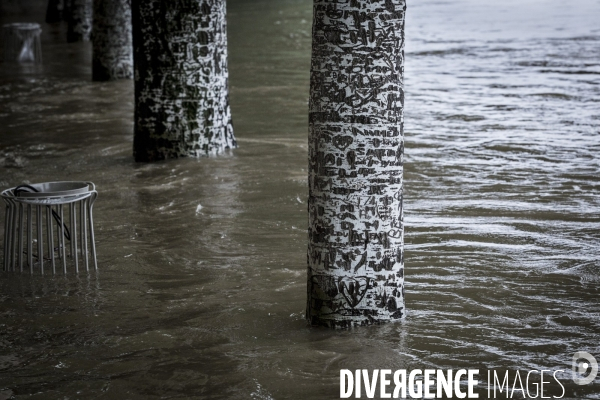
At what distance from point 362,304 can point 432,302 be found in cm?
69

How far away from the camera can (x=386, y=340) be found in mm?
5188

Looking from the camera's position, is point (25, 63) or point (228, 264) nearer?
point (228, 264)

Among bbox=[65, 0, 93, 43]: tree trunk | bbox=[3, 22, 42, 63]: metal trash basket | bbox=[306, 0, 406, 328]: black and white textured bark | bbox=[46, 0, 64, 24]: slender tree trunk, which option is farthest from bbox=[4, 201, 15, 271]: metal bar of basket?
bbox=[46, 0, 64, 24]: slender tree trunk

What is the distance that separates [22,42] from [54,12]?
1080cm

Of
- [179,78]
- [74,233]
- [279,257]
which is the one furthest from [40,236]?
[179,78]

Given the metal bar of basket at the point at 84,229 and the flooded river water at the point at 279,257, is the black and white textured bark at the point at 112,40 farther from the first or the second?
the metal bar of basket at the point at 84,229

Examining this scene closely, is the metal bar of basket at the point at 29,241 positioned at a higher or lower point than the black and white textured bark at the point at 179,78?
lower

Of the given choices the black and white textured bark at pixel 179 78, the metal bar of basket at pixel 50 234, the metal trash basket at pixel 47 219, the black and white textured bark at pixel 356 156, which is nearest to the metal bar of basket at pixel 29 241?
the metal trash basket at pixel 47 219

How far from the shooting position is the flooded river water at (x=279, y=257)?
16.3 feet

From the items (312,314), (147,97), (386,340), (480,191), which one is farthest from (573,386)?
(147,97)

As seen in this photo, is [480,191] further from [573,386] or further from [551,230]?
[573,386]

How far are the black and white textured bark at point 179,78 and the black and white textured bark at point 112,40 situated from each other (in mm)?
6694

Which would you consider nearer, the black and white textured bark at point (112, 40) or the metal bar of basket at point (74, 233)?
the metal bar of basket at point (74, 233)

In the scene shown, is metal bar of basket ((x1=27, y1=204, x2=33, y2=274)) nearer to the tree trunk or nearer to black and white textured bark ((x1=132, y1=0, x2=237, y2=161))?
black and white textured bark ((x1=132, y1=0, x2=237, y2=161))
